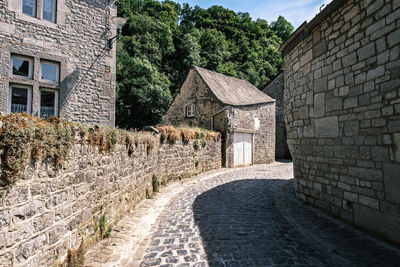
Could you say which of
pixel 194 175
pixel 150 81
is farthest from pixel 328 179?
pixel 150 81

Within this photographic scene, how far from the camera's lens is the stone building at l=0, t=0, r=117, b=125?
618cm

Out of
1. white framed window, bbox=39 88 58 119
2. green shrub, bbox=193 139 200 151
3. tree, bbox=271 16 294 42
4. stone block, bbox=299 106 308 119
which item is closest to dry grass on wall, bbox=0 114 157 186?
white framed window, bbox=39 88 58 119

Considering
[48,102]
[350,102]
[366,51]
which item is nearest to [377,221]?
[350,102]

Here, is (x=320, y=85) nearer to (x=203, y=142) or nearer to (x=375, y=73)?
(x=375, y=73)

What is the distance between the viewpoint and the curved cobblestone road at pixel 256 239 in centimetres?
318

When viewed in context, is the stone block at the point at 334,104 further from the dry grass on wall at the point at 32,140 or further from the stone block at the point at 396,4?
the dry grass on wall at the point at 32,140

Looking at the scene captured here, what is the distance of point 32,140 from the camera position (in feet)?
7.80

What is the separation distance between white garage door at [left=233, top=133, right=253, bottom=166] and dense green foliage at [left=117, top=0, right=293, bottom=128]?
848 cm

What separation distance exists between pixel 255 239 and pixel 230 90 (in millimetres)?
14400

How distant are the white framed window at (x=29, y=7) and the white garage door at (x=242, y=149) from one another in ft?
37.3

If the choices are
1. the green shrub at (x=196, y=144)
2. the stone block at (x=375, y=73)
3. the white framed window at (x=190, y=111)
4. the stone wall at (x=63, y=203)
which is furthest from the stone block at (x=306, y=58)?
the white framed window at (x=190, y=111)

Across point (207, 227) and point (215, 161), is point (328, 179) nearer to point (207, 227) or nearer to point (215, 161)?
point (207, 227)

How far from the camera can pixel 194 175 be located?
1128 cm

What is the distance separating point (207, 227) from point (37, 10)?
7449 mm
